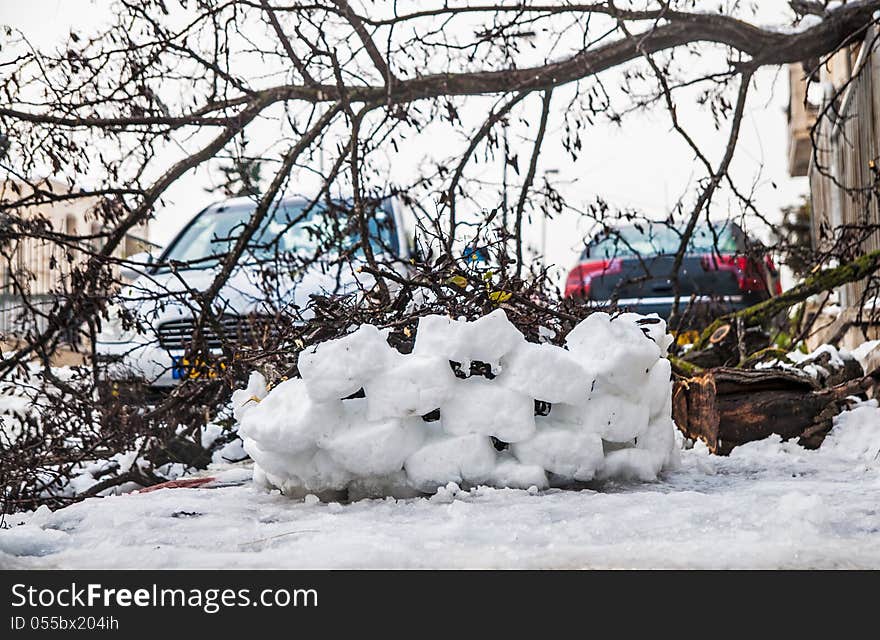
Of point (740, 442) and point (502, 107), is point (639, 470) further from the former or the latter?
point (502, 107)

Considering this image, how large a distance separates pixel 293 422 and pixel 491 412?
1.87 feet

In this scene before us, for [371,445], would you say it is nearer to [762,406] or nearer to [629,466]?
[629,466]

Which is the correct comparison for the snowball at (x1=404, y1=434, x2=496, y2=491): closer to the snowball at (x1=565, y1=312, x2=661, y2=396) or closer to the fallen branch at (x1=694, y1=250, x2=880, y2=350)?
the snowball at (x1=565, y1=312, x2=661, y2=396)

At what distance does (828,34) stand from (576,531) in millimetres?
4665

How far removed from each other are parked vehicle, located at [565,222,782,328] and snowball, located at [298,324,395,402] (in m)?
3.07

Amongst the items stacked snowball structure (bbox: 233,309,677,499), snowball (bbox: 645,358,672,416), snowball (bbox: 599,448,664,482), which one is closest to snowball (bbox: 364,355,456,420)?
stacked snowball structure (bbox: 233,309,677,499)

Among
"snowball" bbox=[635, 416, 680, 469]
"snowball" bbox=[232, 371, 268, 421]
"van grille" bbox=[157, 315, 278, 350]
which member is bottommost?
"snowball" bbox=[635, 416, 680, 469]

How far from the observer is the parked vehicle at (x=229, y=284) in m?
4.31

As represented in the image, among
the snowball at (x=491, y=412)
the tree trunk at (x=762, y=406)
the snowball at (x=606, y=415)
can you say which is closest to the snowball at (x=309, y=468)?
the snowball at (x=491, y=412)

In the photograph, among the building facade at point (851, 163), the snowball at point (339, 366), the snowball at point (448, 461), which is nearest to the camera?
the snowball at point (339, 366)

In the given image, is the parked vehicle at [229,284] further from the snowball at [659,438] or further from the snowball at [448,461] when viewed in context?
the snowball at [659,438]

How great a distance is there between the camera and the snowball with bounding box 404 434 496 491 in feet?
8.21

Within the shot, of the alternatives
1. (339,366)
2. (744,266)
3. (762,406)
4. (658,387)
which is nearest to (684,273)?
(744,266)

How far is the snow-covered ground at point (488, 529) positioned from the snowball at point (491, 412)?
179mm
